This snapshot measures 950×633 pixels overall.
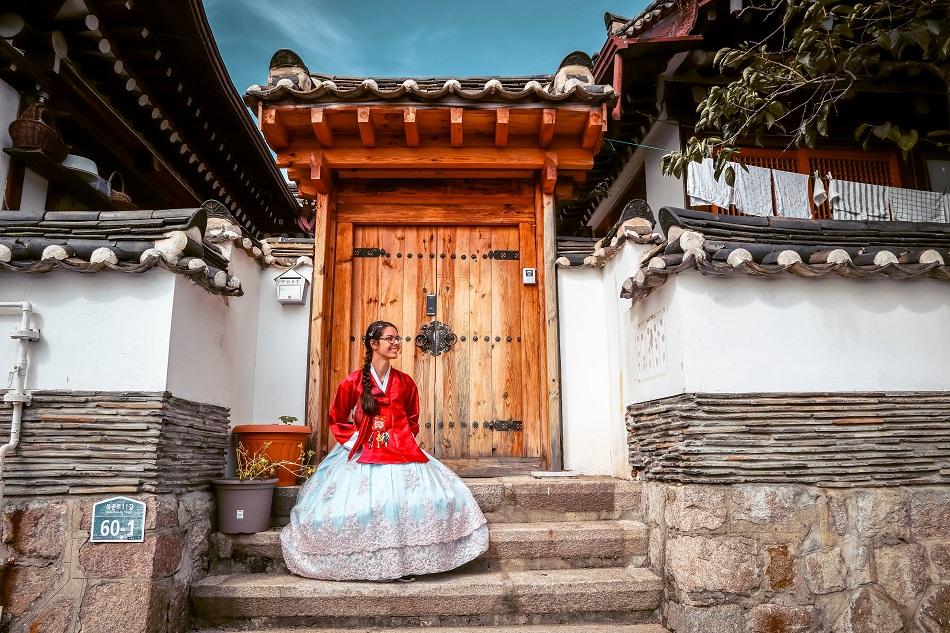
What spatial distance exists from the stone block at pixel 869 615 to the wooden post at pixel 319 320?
3910 mm

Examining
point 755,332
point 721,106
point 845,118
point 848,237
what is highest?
point 845,118

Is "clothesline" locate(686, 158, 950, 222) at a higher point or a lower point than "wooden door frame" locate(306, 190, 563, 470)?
higher

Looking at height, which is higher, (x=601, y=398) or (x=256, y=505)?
(x=601, y=398)

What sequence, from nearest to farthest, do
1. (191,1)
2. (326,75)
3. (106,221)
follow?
(106,221)
(191,1)
(326,75)

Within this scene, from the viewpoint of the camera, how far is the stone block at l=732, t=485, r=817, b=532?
369cm

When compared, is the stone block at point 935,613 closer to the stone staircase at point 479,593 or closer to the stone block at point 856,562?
the stone block at point 856,562

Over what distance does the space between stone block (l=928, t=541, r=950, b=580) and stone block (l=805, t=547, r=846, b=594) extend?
538mm

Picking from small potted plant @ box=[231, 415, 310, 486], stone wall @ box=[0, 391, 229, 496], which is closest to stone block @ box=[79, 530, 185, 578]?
stone wall @ box=[0, 391, 229, 496]

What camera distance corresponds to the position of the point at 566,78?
5.64 meters

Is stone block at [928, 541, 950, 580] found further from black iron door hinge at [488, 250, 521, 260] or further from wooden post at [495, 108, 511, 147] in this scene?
wooden post at [495, 108, 511, 147]

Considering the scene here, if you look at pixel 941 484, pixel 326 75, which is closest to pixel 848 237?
pixel 941 484

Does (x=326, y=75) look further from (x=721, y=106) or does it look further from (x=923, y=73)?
(x=923, y=73)

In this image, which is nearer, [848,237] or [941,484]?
[941,484]

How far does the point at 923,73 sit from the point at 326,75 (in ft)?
21.7
